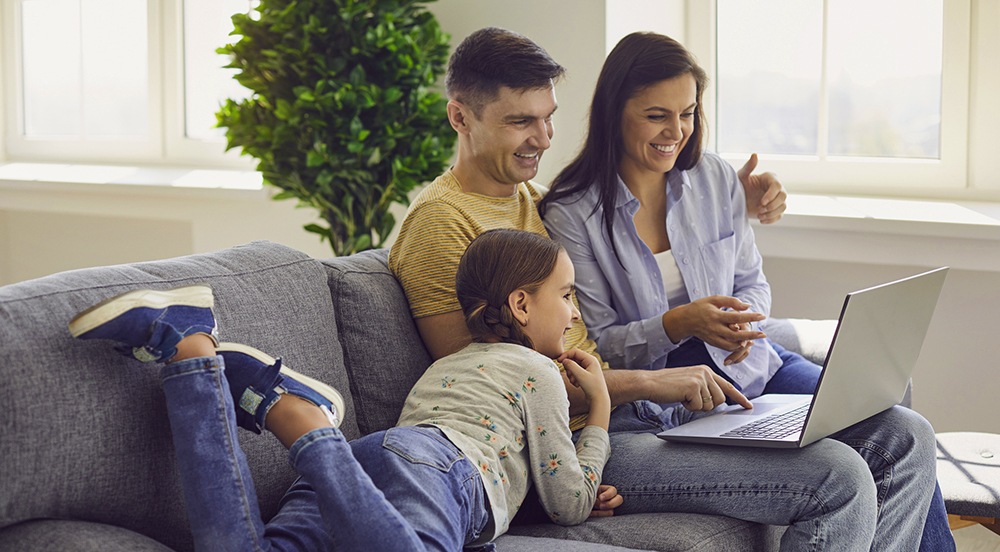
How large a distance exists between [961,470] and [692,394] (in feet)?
2.32

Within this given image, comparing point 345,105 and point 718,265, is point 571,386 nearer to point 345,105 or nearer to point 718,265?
point 718,265

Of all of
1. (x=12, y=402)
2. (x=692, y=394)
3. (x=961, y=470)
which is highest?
(x=12, y=402)

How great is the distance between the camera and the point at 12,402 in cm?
97

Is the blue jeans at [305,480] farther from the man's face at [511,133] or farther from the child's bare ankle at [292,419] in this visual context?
the man's face at [511,133]

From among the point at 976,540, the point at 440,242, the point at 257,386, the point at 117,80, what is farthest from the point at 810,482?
the point at 117,80

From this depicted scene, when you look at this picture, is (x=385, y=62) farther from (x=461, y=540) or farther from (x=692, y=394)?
(x=461, y=540)

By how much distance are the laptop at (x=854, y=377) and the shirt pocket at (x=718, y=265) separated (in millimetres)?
309

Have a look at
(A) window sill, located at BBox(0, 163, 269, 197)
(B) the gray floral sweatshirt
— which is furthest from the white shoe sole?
(A) window sill, located at BBox(0, 163, 269, 197)

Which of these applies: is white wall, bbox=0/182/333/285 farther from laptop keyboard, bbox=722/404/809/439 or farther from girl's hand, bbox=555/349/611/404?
laptop keyboard, bbox=722/404/809/439

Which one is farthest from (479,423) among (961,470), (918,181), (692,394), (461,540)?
(918,181)

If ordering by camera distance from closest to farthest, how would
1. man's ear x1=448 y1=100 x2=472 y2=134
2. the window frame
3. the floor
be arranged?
1. man's ear x1=448 y1=100 x2=472 y2=134
2. the floor
3. the window frame

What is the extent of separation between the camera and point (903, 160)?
8.26ft

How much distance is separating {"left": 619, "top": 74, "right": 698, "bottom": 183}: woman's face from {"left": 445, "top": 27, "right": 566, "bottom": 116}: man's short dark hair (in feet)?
0.66

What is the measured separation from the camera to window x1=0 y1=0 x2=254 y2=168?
3.77 m
